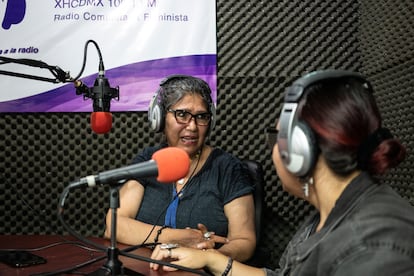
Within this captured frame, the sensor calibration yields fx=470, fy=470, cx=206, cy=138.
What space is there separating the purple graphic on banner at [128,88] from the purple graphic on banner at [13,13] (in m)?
0.41

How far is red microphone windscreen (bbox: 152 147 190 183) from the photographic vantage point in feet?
3.28

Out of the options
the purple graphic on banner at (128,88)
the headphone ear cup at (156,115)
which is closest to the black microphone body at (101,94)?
the headphone ear cup at (156,115)

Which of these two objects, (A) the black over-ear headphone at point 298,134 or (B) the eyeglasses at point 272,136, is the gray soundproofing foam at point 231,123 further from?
(A) the black over-ear headphone at point 298,134

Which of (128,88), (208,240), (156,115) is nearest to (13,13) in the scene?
(128,88)

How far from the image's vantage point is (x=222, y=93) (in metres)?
2.61

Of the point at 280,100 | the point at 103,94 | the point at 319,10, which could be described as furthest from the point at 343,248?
the point at 319,10

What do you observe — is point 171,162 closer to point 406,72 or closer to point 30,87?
point 406,72

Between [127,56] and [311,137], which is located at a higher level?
[127,56]

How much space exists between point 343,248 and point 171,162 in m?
0.39

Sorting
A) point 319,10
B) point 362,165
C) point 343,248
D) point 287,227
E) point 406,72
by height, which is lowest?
point 287,227

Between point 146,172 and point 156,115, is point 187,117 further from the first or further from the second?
point 146,172

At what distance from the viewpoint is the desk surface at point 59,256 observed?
136 centimetres

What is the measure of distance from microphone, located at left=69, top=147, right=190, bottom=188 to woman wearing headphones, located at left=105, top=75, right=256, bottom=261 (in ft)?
2.89

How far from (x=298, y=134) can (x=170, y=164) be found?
0.28 m
